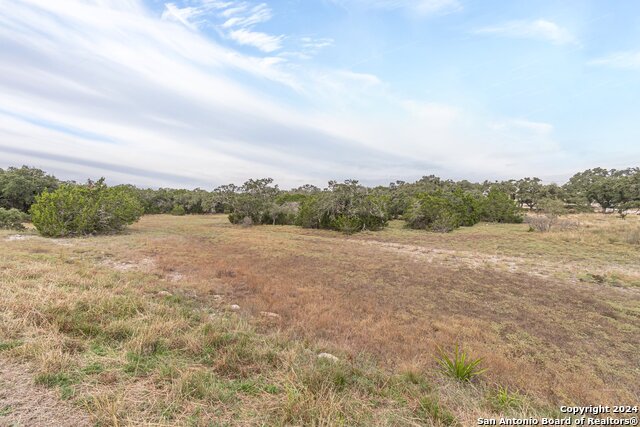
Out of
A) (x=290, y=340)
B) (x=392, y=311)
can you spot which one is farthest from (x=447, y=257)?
(x=290, y=340)

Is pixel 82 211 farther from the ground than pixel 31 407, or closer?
farther from the ground

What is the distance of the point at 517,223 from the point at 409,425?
36.2 meters

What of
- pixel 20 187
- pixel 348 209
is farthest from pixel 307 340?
pixel 20 187

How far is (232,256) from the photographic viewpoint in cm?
1177

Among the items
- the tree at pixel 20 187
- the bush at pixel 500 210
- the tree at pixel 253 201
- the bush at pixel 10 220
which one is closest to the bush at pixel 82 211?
the bush at pixel 10 220

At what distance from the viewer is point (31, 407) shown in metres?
2.14

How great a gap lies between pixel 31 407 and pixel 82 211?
17.9 meters

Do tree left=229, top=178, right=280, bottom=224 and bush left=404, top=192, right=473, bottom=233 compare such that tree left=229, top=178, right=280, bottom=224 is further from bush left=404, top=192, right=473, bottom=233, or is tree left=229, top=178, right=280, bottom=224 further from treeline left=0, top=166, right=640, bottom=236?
bush left=404, top=192, right=473, bottom=233

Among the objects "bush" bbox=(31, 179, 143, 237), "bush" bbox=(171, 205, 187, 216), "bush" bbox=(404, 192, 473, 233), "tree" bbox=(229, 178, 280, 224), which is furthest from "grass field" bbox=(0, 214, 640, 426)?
"bush" bbox=(171, 205, 187, 216)

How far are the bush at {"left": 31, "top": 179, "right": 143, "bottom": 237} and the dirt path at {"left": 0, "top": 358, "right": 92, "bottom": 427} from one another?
17.0 m

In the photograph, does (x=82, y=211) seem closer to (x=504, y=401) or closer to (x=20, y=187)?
(x=20, y=187)

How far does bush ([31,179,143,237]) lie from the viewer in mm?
15031

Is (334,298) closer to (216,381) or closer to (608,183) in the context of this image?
(216,381)

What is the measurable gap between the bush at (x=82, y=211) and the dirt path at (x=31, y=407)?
17005mm
